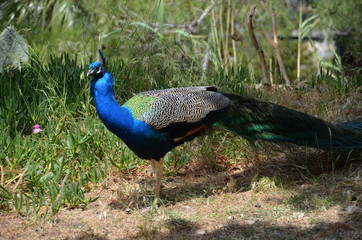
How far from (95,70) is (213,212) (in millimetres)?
1093

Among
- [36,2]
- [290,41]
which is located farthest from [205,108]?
[290,41]

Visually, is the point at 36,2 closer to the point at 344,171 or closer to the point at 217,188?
the point at 217,188

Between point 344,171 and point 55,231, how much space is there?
189 cm

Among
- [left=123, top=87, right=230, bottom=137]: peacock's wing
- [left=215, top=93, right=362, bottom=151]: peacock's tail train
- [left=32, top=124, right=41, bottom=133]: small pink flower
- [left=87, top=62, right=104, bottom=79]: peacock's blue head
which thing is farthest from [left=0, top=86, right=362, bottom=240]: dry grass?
[left=87, top=62, right=104, bottom=79]: peacock's blue head

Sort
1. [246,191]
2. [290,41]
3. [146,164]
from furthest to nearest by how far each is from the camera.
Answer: [290,41], [146,164], [246,191]

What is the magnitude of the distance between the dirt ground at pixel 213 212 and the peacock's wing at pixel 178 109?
0.49 metres

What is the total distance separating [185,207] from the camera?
3457 millimetres

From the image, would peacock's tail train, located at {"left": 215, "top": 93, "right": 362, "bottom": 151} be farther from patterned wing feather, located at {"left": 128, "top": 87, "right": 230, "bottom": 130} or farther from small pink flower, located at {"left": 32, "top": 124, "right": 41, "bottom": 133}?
small pink flower, located at {"left": 32, "top": 124, "right": 41, "bottom": 133}

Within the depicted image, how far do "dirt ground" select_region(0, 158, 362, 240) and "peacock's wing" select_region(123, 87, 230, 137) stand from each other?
0.49 m

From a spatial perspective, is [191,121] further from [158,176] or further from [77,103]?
[77,103]

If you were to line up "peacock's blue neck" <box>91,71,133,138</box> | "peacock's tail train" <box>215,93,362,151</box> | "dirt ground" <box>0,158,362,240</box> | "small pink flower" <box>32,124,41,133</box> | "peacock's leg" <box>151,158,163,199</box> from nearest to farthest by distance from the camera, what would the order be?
"dirt ground" <box>0,158,362,240</box>, "peacock's blue neck" <box>91,71,133,138</box>, "peacock's leg" <box>151,158,163,199</box>, "peacock's tail train" <box>215,93,362,151</box>, "small pink flower" <box>32,124,41,133</box>

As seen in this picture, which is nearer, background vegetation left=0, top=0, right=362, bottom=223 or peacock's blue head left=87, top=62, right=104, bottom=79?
peacock's blue head left=87, top=62, right=104, bottom=79

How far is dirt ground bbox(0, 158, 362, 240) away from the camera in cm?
301

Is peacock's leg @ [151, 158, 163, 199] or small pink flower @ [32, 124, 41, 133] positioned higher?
small pink flower @ [32, 124, 41, 133]
